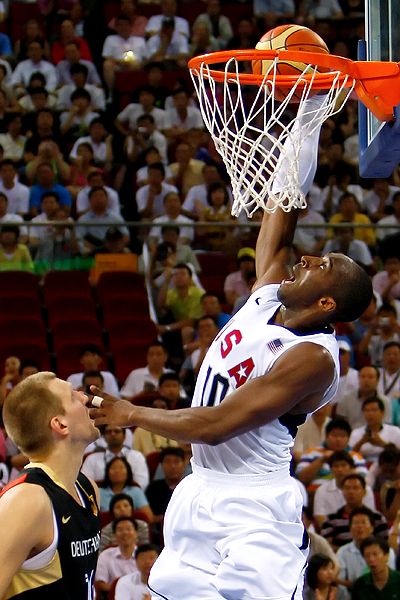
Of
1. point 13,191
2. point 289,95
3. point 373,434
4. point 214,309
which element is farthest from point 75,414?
point 13,191

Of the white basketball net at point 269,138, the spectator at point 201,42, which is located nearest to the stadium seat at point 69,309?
the spectator at point 201,42

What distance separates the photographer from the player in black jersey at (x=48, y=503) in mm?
3178

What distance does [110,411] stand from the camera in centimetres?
357

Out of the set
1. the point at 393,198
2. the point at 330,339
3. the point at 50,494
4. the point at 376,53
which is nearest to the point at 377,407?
the point at 393,198

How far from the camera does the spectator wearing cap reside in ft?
31.1

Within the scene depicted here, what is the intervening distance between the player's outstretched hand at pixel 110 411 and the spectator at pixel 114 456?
4133 mm

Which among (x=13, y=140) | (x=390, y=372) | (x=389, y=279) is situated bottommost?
(x=390, y=372)

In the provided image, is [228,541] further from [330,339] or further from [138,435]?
[138,435]

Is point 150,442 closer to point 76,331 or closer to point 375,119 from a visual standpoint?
point 76,331

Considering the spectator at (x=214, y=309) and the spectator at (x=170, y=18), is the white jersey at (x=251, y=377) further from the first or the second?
the spectator at (x=170, y=18)

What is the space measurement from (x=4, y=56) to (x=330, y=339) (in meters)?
8.79

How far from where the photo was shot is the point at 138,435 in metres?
8.20

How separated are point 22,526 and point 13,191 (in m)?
7.20

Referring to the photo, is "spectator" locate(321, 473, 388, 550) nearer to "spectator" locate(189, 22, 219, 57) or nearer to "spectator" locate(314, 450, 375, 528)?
"spectator" locate(314, 450, 375, 528)
